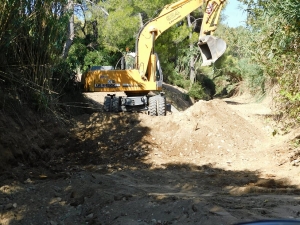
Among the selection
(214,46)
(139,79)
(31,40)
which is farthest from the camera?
(139,79)

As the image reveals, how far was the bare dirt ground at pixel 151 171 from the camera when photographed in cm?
587

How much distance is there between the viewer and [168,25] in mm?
16266

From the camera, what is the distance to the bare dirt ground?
587cm

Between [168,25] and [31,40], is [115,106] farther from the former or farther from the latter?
[31,40]

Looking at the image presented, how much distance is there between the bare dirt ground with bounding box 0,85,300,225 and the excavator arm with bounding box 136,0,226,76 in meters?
2.15

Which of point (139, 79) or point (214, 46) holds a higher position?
point (214, 46)

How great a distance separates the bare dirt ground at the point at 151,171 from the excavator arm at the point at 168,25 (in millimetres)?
2153

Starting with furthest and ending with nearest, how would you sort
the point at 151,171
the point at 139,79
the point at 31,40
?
1. the point at 139,79
2. the point at 151,171
3. the point at 31,40

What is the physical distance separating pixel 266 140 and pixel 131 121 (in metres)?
4.30

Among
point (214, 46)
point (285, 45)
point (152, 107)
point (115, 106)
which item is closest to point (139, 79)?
point (152, 107)

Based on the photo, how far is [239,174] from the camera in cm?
1048

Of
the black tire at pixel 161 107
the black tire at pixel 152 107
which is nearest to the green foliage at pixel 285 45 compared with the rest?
the black tire at pixel 161 107

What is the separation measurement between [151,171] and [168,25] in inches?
293

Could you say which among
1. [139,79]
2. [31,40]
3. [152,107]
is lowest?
[152,107]
